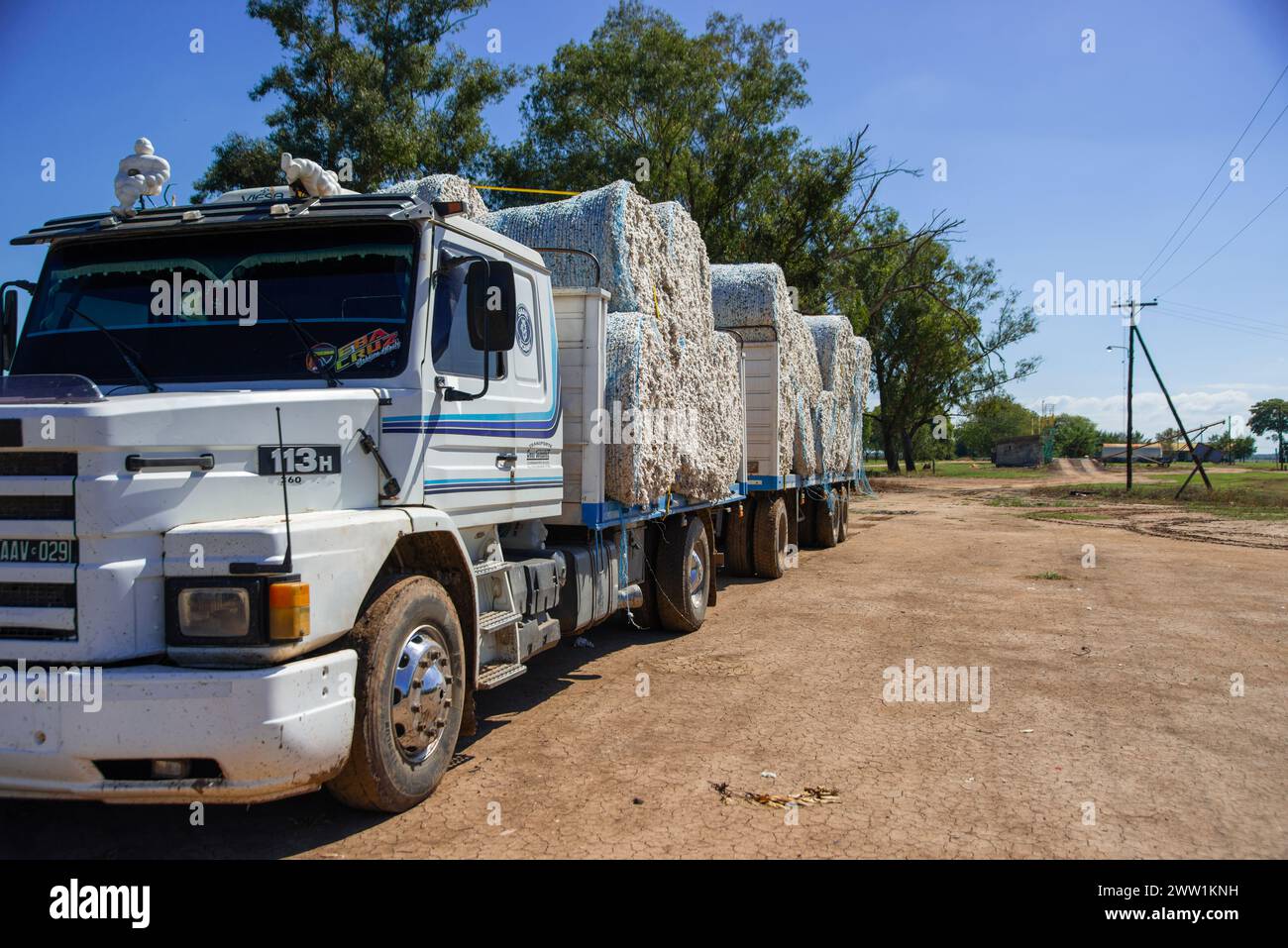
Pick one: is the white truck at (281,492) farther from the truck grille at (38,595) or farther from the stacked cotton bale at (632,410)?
the stacked cotton bale at (632,410)

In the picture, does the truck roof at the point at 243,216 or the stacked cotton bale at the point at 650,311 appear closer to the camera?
the truck roof at the point at 243,216

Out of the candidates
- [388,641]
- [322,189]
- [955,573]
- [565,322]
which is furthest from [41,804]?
[955,573]

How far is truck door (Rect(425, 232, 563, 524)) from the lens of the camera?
4758mm

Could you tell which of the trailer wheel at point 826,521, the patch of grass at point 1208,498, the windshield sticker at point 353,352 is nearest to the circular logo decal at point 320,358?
the windshield sticker at point 353,352

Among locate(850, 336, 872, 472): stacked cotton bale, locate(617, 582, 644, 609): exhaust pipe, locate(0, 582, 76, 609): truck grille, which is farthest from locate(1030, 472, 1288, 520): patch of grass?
locate(0, 582, 76, 609): truck grille

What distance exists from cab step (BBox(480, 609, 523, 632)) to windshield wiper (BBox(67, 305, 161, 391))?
2.00 meters

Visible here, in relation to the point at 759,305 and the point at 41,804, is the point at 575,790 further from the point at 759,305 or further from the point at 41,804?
the point at 759,305

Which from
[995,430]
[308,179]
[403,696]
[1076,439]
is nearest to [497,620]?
[403,696]

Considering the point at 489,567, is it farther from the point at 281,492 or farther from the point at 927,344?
the point at 927,344

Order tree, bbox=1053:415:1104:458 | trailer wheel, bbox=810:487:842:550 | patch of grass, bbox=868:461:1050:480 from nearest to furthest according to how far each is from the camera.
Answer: trailer wheel, bbox=810:487:842:550, patch of grass, bbox=868:461:1050:480, tree, bbox=1053:415:1104:458

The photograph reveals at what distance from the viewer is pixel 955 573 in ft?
41.2

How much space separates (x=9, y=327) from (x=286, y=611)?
2738 mm

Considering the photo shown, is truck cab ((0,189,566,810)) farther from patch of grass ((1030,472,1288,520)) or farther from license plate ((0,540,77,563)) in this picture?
patch of grass ((1030,472,1288,520))

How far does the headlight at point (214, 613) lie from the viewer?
346 cm
